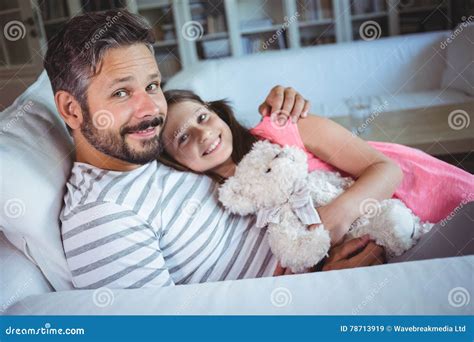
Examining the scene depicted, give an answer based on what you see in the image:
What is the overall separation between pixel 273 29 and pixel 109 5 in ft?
2.08

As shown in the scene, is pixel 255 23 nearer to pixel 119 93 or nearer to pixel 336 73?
pixel 336 73

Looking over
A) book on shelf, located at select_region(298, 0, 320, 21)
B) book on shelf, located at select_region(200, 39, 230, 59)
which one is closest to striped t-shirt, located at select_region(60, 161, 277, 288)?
book on shelf, located at select_region(200, 39, 230, 59)

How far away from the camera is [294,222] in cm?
72

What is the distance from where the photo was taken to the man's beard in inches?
28.5

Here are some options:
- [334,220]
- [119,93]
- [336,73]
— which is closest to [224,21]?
[336,73]

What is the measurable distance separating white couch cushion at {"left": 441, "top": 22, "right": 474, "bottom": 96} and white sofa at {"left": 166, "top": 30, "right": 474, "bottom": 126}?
1.7 inches

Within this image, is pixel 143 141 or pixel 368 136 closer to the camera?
pixel 143 141

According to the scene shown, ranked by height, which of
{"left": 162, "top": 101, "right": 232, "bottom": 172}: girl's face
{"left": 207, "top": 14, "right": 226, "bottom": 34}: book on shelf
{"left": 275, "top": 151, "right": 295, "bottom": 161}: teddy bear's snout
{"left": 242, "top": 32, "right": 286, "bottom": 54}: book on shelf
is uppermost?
{"left": 207, "top": 14, "right": 226, "bottom": 34}: book on shelf

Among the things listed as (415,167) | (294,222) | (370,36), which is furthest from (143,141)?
(370,36)

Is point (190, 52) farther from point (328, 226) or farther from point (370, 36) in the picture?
point (328, 226)

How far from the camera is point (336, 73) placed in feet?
3.81

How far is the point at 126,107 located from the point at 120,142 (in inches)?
2.3

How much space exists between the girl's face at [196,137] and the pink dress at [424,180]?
0.07 meters

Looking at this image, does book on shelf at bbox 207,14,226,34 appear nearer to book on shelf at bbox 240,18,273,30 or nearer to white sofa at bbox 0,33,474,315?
book on shelf at bbox 240,18,273,30
